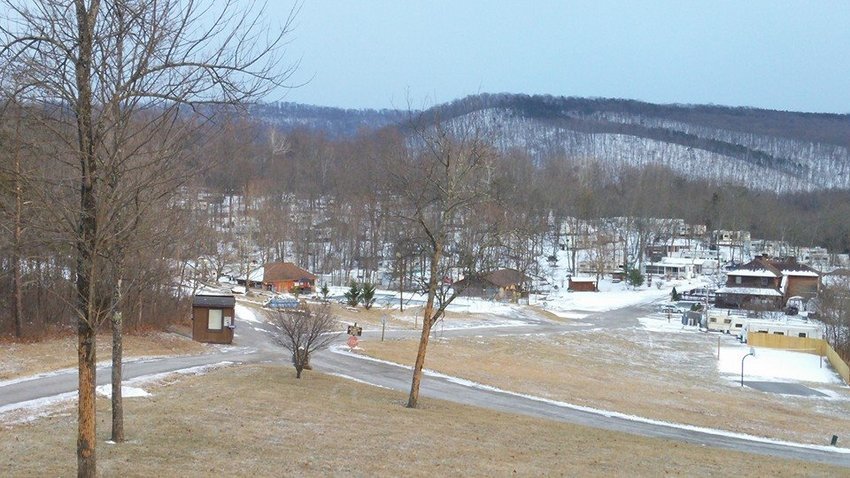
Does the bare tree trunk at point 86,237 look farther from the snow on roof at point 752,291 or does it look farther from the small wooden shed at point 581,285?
the small wooden shed at point 581,285

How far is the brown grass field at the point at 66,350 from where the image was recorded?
21.7 metres

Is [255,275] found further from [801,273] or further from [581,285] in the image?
[801,273]

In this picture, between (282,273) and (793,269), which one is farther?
(793,269)

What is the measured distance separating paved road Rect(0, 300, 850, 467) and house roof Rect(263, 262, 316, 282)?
3286cm

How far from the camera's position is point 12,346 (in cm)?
2497

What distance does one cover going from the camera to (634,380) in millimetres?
33562

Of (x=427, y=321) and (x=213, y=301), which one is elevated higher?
(x=427, y=321)

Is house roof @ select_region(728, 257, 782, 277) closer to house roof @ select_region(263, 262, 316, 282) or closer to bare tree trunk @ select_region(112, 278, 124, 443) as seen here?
house roof @ select_region(263, 262, 316, 282)

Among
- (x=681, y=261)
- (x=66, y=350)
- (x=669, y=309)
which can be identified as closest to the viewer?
(x=66, y=350)

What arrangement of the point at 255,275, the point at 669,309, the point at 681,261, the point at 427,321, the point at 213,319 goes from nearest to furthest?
the point at 427,321 < the point at 213,319 < the point at 255,275 < the point at 669,309 < the point at 681,261

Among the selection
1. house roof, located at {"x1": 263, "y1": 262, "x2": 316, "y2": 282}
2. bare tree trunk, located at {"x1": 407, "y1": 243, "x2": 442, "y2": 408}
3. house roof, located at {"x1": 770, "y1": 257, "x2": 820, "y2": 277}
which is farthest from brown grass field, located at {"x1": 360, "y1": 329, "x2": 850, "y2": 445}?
house roof, located at {"x1": 770, "y1": 257, "x2": 820, "y2": 277}

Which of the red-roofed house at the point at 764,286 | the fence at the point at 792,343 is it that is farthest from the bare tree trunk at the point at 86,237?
the red-roofed house at the point at 764,286

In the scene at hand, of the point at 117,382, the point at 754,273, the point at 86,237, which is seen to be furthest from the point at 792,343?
the point at 86,237

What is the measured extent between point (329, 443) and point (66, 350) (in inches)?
619
